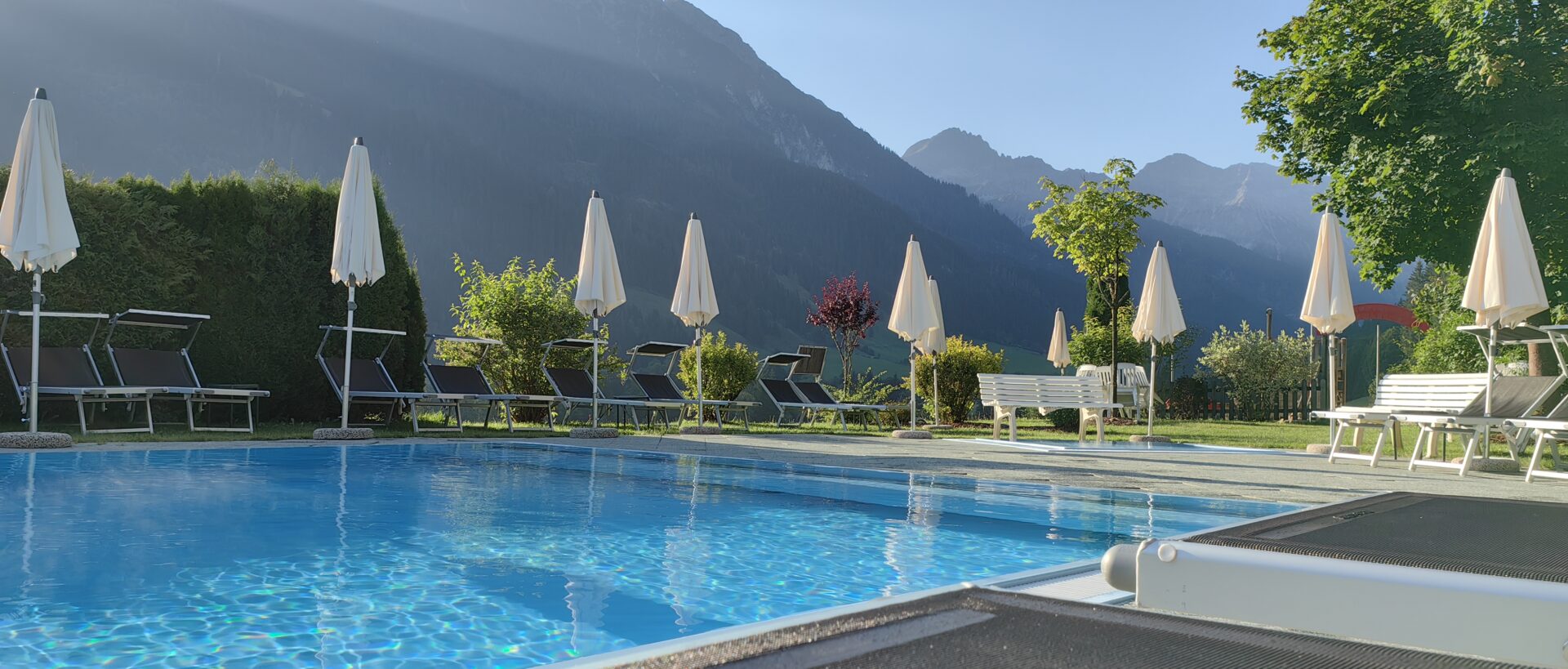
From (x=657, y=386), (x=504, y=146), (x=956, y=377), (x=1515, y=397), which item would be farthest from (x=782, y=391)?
(x=504, y=146)

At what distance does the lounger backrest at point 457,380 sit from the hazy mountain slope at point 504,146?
49.9 meters

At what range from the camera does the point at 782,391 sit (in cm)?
1507

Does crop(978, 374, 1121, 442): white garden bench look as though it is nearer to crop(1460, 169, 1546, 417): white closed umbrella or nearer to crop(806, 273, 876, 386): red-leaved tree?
crop(1460, 169, 1546, 417): white closed umbrella

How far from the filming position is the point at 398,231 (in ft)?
45.6

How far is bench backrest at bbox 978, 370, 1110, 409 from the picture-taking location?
443 inches

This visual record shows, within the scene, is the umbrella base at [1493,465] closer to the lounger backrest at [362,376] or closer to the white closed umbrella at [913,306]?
the white closed umbrella at [913,306]

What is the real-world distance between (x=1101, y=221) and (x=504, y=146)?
72.7 metres

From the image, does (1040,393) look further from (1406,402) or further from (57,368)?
(57,368)

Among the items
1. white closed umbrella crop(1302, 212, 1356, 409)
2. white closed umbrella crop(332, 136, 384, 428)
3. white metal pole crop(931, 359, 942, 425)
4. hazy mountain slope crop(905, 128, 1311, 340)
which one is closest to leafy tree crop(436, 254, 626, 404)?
white closed umbrella crop(332, 136, 384, 428)

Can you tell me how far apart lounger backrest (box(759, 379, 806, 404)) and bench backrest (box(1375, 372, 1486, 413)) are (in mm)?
7651

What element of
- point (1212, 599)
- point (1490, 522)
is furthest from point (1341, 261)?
point (1212, 599)

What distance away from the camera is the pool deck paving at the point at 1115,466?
6.21 metres

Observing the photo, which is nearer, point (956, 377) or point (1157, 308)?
point (1157, 308)

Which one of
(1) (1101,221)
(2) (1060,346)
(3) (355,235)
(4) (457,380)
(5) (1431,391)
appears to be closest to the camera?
(5) (1431,391)
